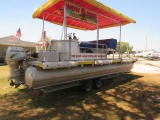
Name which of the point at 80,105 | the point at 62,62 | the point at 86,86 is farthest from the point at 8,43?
the point at 80,105

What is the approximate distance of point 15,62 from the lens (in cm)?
687

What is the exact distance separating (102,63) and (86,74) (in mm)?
1319

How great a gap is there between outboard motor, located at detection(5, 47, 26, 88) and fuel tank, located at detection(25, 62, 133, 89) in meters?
1.19

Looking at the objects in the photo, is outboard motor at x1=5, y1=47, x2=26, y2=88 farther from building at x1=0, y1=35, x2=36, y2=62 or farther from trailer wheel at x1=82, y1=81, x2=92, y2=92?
building at x1=0, y1=35, x2=36, y2=62

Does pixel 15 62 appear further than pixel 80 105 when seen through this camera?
Yes

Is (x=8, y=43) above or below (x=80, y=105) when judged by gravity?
above

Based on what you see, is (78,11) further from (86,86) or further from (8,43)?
(8,43)

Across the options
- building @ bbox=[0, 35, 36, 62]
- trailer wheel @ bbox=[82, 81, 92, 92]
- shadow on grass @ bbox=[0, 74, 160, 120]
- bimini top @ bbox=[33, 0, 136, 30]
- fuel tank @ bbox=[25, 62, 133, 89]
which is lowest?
shadow on grass @ bbox=[0, 74, 160, 120]

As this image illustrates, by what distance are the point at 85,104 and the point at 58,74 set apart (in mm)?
1760

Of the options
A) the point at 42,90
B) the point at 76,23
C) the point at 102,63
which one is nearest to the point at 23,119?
the point at 42,90

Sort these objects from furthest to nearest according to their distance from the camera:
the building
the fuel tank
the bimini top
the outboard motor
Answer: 1. the building
2. the bimini top
3. the outboard motor
4. the fuel tank

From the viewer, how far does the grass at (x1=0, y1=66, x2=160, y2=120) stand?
568 centimetres

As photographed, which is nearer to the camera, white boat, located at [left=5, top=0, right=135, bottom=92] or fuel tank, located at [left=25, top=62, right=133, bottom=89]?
fuel tank, located at [left=25, top=62, right=133, bottom=89]

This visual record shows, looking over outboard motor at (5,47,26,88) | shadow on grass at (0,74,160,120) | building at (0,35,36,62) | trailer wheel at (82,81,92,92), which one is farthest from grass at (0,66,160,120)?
building at (0,35,36,62)
